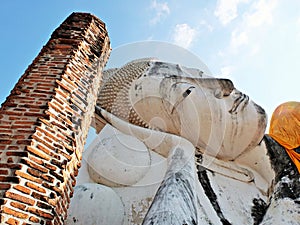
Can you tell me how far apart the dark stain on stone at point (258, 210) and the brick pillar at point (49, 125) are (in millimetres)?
2594

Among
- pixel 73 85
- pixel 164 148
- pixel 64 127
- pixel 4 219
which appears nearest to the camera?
pixel 4 219

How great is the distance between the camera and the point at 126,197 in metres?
5.18

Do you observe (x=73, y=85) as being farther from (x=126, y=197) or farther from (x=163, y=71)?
(x=163, y=71)

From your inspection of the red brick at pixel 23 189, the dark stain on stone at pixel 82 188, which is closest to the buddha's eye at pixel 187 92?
the dark stain on stone at pixel 82 188

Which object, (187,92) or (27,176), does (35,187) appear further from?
(187,92)

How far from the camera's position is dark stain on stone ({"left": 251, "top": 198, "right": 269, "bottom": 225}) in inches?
202

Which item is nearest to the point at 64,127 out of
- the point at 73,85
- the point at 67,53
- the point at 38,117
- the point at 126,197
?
the point at 38,117

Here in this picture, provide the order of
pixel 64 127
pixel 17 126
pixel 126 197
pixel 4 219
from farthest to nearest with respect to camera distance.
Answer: pixel 126 197
pixel 64 127
pixel 17 126
pixel 4 219

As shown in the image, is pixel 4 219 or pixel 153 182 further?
pixel 153 182

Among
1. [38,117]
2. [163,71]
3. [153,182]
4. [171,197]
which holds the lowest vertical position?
[171,197]

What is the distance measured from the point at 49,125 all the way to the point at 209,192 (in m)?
2.62

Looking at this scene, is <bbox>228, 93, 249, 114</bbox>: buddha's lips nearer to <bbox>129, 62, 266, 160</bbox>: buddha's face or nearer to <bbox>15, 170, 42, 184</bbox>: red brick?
<bbox>129, 62, 266, 160</bbox>: buddha's face

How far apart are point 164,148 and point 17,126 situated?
8.94 feet

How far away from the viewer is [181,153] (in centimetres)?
513
